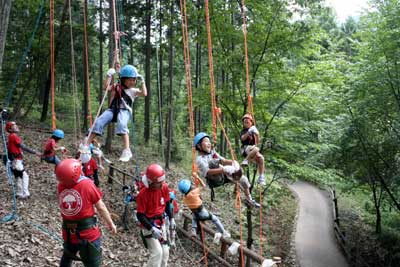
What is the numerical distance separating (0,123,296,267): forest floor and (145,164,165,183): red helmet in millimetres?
1436

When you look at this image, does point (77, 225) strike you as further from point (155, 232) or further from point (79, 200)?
point (155, 232)

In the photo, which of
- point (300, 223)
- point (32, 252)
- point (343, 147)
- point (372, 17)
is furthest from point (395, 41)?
point (32, 252)

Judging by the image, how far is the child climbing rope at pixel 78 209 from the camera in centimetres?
357

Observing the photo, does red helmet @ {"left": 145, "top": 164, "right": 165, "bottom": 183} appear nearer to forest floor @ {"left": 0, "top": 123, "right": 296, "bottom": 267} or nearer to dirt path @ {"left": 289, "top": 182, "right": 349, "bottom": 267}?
forest floor @ {"left": 0, "top": 123, "right": 296, "bottom": 267}

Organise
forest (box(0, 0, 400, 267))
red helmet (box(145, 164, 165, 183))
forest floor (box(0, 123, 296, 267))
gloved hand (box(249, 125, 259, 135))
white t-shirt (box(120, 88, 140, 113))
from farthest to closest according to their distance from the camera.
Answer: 1. forest (box(0, 0, 400, 267))
2. gloved hand (box(249, 125, 259, 135))
3. forest floor (box(0, 123, 296, 267))
4. white t-shirt (box(120, 88, 140, 113))
5. red helmet (box(145, 164, 165, 183))

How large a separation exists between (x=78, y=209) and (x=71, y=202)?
11cm

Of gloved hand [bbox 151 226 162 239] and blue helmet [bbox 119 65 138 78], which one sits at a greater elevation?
blue helmet [bbox 119 65 138 78]

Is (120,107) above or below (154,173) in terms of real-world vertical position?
above

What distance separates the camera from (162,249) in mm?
5137

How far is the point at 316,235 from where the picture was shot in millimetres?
14680

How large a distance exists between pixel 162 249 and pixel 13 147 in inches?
186

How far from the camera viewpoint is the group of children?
12.0 ft

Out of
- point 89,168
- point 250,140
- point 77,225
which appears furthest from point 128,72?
point 89,168

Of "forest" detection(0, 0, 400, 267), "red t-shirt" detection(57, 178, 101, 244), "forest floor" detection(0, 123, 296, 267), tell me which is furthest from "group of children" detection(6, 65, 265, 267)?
"forest floor" detection(0, 123, 296, 267)
